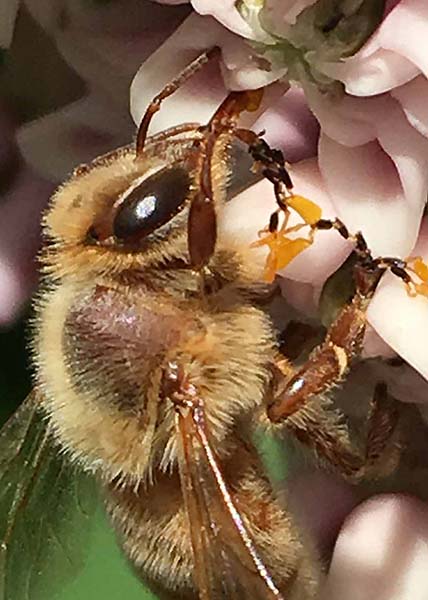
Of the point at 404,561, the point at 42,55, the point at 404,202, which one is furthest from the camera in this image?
the point at 42,55

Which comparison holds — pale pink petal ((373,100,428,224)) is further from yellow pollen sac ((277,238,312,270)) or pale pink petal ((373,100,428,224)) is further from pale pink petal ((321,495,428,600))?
pale pink petal ((321,495,428,600))

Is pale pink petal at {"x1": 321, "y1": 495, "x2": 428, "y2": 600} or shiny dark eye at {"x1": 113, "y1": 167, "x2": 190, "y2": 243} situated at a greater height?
shiny dark eye at {"x1": 113, "y1": 167, "x2": 190, "y2": 243}

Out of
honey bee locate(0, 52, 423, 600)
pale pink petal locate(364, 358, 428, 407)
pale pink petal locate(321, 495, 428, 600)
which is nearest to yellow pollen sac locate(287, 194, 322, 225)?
honey bee locate(0, 52, 423, 600)

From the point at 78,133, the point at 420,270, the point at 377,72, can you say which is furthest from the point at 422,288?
the point at 78,133

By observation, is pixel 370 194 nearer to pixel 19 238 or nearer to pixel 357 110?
pixel 357 110

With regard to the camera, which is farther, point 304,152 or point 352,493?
point 352,493

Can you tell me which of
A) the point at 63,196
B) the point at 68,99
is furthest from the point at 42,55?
the point at 63,196

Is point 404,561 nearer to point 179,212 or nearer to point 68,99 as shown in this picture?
point 179,212
